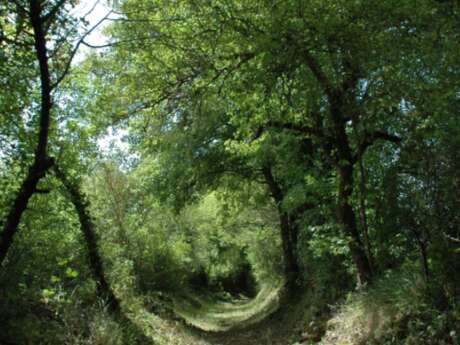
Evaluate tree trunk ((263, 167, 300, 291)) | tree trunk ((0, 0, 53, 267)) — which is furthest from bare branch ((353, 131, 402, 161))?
tree trunk ((263, 167, 300, 291))

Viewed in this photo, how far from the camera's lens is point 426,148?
665 centimetres

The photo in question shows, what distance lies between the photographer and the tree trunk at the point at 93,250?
34.6ft

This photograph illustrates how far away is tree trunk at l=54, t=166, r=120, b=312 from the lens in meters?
10.5

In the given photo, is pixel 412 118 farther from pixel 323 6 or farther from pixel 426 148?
pixel 323 6

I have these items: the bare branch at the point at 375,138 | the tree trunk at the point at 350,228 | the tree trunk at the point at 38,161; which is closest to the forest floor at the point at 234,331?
the tree trunk at the point at 350,228

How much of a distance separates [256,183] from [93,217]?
10.4 metres

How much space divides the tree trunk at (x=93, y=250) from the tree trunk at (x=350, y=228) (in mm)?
5813

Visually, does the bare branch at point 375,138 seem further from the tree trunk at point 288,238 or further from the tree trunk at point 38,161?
the tree trunk at point 288,238

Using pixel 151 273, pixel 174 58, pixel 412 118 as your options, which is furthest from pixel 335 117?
pixel 151 273

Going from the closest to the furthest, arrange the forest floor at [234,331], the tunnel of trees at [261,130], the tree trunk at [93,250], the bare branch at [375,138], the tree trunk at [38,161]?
the tree trunk at [38,161] < the tunnel of trees at [261,130] < the bare branch at [375,138] < the tree trunk at [93,250] < the forest floor at [234,331]

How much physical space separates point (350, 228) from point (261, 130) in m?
3.75

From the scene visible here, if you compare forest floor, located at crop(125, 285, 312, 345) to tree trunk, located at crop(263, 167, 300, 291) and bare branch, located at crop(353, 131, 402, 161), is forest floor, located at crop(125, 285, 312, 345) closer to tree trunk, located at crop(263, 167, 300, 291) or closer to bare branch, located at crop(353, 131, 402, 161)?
tree trunk, located at crop(263, 167, 300, 291)

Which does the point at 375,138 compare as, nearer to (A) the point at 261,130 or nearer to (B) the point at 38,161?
(A) the point at 261,130

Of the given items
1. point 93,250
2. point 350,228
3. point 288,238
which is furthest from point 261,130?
point 288,238
